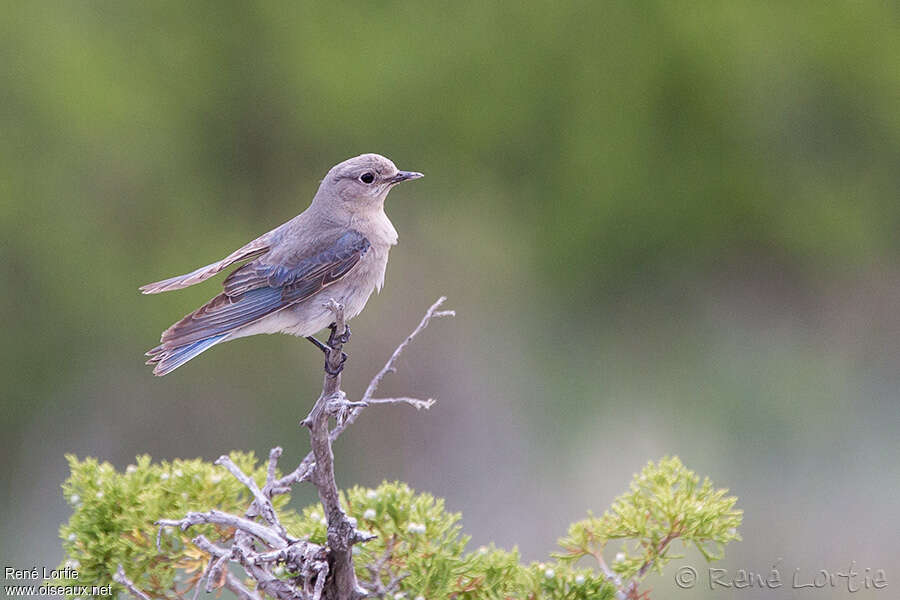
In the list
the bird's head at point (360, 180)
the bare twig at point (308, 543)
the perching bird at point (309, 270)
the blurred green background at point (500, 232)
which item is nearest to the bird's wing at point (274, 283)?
the perching bird at point (309, 270)

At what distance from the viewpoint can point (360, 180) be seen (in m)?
3.08

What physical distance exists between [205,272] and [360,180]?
601 millimetres

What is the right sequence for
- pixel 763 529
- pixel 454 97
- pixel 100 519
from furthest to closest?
pixel 454 97, pixel 763 529, pixel 100 519

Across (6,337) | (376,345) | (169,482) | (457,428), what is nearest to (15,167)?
(6,337)

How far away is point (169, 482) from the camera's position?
99.3 inches

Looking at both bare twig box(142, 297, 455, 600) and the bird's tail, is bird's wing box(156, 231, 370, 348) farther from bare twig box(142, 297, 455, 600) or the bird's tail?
bare twig box(142, 297, 455, 600)

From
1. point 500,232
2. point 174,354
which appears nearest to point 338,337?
point 174,354

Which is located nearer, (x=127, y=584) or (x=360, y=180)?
(x=127, y=584)

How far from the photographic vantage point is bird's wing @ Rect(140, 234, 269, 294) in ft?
8.43

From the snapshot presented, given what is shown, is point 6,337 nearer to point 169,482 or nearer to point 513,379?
point 513,379

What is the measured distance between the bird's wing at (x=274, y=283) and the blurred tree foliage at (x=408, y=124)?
2843mm

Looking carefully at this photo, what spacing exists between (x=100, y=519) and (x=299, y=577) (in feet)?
2.16

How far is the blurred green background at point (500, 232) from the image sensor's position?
221 inches

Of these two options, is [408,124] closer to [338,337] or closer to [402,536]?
[338,337]
